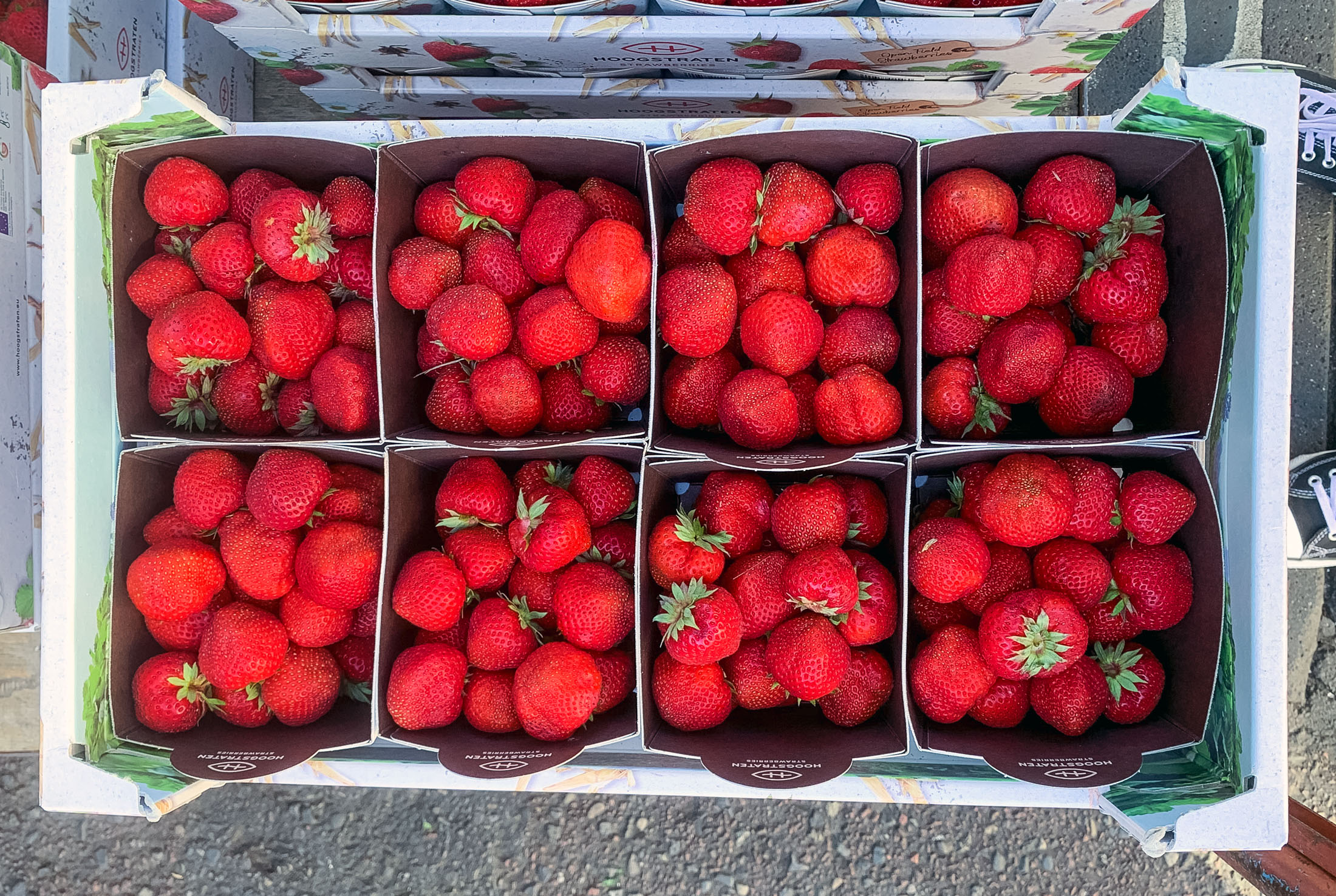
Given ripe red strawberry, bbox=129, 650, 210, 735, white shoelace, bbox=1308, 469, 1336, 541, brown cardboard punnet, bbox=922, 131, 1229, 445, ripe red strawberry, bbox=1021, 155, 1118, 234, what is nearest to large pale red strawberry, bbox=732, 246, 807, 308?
brown cardboard punnet, bbox=922, 131, 1229, 445

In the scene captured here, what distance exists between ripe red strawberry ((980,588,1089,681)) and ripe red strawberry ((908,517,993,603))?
0.20 ft

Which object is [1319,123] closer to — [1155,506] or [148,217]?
[1155,506]

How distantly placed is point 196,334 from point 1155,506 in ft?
4.45

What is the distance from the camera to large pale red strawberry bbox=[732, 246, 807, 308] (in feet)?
4.01

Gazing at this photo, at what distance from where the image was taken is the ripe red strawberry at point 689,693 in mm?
1208

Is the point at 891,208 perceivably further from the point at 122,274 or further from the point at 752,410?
the point at 122,274

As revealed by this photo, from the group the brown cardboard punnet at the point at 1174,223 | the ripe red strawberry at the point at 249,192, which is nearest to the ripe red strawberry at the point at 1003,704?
the brown cardboard punnet at the point at 1174,223

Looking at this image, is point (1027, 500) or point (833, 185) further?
point (833, 185)

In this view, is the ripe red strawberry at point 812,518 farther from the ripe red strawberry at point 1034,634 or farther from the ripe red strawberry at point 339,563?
the ripe red strawberry at point 339,563

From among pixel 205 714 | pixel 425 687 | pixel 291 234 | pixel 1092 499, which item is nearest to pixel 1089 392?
pixel 1092 499

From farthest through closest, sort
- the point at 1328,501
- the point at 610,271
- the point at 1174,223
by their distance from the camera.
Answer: the point at 1328,501
the point at 1174,223
the point at 610,271

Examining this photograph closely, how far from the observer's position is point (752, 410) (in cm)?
117

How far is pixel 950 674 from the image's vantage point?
3.87 feet

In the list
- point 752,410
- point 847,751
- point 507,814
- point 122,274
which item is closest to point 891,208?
point 752,410
